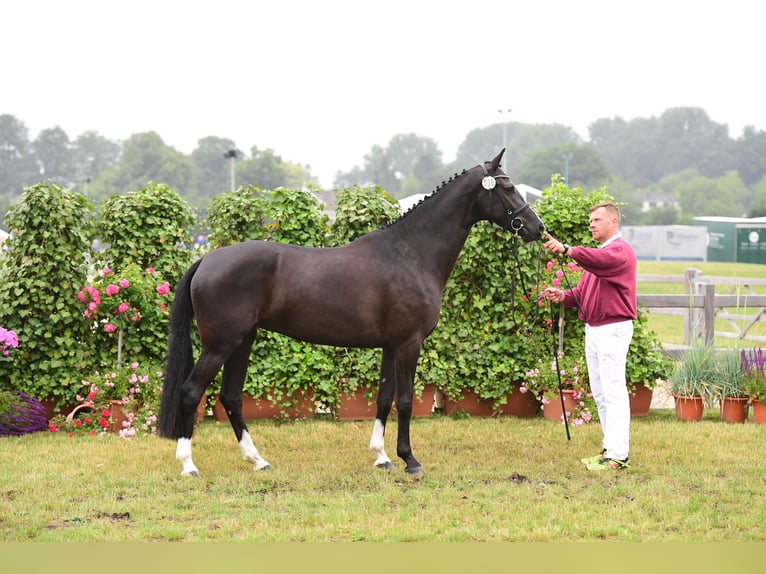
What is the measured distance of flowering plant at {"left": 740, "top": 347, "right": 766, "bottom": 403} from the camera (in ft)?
25.5

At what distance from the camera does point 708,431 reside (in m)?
7.28

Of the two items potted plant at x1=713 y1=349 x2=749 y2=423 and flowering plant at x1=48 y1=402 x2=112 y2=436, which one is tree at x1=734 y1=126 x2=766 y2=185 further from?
flowering plant at x1=48 y1=402 x2=112 y2=436

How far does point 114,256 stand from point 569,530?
5422 millimetres

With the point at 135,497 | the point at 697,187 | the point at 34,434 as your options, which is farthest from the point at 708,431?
the point at 697,187

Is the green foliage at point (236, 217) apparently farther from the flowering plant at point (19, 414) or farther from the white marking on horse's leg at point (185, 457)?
the white marking on horse's leg at point (185, 457)

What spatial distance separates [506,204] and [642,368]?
3.02 meters

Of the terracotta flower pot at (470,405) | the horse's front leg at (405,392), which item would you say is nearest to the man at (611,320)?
the horse's front leg at (405,392)

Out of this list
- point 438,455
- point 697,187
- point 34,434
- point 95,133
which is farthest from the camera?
point 95,133

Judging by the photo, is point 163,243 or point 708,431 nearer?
point 708,431

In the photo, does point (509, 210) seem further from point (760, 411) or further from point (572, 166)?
point (572, 166)

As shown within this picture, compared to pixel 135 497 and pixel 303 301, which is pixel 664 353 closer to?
pixel 303 301

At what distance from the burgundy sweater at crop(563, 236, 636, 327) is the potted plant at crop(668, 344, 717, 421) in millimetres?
2686

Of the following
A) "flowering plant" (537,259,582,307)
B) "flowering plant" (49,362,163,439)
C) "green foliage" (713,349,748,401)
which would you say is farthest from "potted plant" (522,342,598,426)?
"flowering plant" (49,362,163,439)

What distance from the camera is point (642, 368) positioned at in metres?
7.96
